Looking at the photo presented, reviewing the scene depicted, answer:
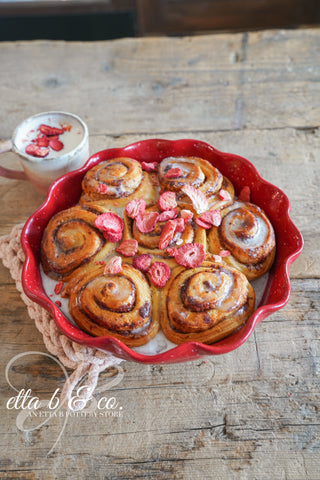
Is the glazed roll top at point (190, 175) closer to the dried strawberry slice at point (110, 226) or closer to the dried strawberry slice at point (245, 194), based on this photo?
the dried strawberry slice at point (245, 194)

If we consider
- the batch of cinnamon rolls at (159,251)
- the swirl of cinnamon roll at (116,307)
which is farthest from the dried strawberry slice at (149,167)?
the swirl of cinnamon roll at (116,307)

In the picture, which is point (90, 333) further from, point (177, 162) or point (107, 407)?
point (177, 162)

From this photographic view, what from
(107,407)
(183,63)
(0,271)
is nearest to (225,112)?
(183,63)

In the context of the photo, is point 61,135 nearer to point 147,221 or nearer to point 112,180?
point 112,180

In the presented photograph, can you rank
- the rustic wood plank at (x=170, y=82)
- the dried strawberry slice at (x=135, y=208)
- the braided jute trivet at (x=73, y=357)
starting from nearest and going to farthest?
the braided jute trivet at (x=73, y=357) → the dried strawberry slice at (x=135, y=208) → the rustic wood plank at (x=170, y=82)

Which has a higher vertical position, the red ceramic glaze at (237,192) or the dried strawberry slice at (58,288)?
the red ceramic glaze at (237,192)

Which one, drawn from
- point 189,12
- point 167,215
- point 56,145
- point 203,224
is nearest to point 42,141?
point 56,145

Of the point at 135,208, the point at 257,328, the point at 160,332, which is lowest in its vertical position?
the point at 257,328
